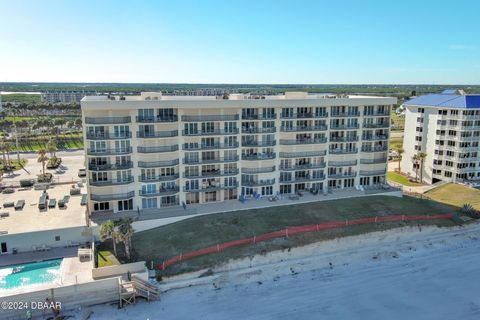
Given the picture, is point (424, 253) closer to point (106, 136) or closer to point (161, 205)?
point (161, 205)

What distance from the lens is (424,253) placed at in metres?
50.9

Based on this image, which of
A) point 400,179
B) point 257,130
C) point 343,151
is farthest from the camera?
point 400,179

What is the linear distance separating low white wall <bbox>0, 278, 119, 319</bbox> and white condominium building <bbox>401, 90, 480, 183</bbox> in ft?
221

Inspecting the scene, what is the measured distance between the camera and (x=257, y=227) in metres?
52.0

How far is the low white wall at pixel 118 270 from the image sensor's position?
1590 inches

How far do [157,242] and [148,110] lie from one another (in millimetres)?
18660

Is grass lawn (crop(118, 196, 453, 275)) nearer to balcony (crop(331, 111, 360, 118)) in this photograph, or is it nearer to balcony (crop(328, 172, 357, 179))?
balcony (crop(328, 172, 357, 179))

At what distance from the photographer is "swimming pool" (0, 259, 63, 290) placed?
3988cm

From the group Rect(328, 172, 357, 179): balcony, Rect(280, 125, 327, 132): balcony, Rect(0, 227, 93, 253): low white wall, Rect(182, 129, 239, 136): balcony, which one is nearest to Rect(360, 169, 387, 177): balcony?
Rect(328, 172, 357, 179): balcony

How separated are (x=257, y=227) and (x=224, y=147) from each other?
1408 centimetres

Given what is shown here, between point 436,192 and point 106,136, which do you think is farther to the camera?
point 436,192

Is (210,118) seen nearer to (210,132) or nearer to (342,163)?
(210,132)

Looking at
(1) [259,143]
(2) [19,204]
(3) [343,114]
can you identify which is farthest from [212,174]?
(2) [19,204]

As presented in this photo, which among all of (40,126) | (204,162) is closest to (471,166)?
(204,162)
